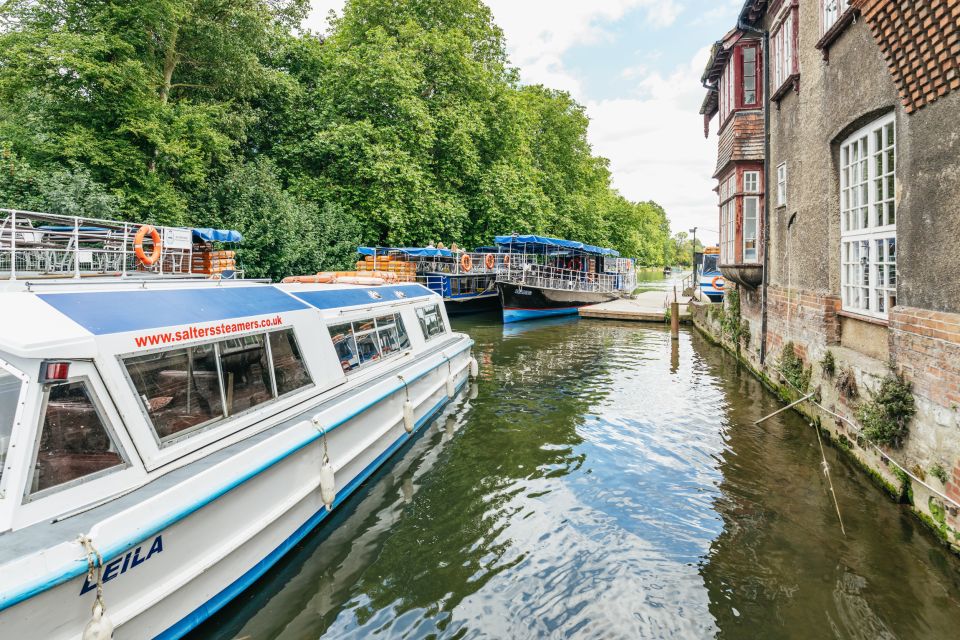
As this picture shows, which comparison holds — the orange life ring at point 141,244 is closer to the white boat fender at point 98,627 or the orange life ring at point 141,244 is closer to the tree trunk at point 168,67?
the white boat fender at point 98,627

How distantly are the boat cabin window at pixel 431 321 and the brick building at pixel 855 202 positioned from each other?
7302 millimetres

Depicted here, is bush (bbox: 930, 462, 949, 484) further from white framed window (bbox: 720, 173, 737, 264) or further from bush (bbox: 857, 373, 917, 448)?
white framed window (bbox: 720, 173, 737, 264)

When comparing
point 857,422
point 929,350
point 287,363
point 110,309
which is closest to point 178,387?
point 110,309

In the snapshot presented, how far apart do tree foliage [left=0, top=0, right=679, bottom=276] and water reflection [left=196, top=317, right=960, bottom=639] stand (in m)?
16.2

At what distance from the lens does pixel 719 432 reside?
9312 mm

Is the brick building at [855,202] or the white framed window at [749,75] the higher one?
the white framed window at [749,75]

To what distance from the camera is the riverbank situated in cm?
525

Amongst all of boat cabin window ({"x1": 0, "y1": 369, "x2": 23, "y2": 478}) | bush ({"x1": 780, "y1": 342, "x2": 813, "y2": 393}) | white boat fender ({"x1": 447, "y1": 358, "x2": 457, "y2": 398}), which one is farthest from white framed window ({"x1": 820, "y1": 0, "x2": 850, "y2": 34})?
boat cabin window ({"x1": 0, "y1": 369, "x2": 23, "y2": 478})

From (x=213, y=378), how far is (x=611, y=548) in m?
4.43

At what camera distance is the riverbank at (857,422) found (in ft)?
17.2

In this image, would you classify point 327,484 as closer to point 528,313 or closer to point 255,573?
point 255,573

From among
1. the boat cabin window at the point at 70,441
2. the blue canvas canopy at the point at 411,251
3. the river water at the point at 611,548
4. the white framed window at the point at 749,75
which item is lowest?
the river water at the point at 611,548

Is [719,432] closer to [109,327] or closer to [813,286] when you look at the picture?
[813,286]

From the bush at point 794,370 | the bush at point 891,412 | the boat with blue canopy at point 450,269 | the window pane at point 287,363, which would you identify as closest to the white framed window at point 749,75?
the bush at point 794,370
